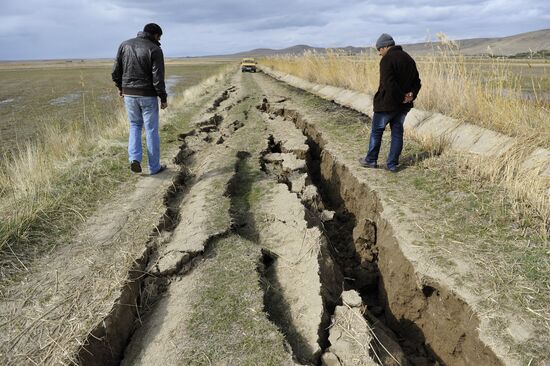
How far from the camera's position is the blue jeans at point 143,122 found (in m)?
4.57

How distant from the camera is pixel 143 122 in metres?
4.82

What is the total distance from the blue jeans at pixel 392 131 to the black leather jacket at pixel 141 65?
8.17 feet

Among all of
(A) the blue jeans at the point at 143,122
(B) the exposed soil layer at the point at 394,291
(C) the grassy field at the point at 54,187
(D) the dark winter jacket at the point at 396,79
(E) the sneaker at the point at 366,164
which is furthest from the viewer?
(E) the sneaker at the point at 366,164

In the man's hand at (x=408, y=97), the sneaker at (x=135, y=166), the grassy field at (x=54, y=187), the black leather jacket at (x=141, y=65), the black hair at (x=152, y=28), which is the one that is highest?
the black hair at (x=152, y=28)

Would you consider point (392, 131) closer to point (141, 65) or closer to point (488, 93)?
point (488, 93)

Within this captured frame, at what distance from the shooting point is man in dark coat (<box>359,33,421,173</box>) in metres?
4.20

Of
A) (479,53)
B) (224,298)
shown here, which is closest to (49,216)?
(224,298)

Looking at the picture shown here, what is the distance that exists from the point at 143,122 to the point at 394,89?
9.80 feet

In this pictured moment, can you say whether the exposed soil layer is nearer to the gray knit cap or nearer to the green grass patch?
the green grass patch

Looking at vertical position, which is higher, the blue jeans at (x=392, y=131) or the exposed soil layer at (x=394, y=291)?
the blue jeans at (x=392, y=131)

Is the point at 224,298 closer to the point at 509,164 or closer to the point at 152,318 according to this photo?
the point at 152,318

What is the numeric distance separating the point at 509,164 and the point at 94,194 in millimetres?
4320

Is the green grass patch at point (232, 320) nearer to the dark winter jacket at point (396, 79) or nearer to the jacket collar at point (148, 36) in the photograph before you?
the dark winter jacket at point (396, 79)

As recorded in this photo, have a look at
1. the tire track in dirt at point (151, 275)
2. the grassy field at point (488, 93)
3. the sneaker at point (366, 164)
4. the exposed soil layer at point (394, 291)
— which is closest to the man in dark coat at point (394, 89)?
the sneaker at point (366, 164)
